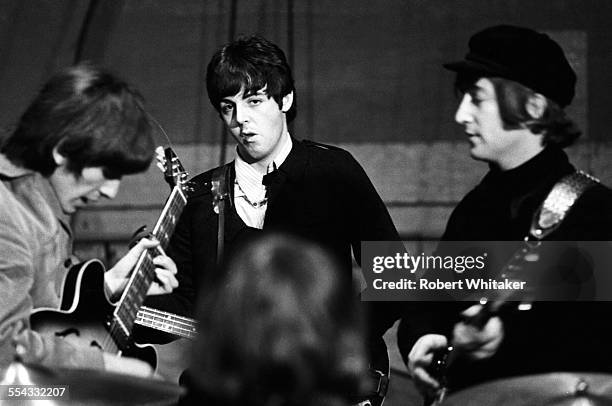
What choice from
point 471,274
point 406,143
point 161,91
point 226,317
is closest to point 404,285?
point 471,274

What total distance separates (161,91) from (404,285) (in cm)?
141

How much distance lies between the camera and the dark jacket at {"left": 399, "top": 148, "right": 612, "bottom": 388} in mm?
2719

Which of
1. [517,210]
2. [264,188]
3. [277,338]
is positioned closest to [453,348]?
[517,210]

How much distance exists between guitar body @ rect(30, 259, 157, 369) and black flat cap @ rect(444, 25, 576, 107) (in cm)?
106

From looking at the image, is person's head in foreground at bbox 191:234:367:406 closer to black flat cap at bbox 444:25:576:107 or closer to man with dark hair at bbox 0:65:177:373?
man with dark hair at bbox 0:65:177:373

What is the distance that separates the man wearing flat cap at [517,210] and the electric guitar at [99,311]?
0.70 m

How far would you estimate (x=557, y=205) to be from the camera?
2725mm

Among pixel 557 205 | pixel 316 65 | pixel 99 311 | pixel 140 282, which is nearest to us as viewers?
pixel 557 205

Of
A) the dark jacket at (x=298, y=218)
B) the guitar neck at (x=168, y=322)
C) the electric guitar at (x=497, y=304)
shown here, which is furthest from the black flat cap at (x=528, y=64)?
the guitar neck at (x=168, y=322)

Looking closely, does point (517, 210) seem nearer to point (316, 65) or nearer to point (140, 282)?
point (140, 282)

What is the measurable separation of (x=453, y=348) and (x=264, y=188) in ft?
2.79

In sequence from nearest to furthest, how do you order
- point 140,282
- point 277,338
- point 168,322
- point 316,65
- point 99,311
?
point 277,338, point 99,311, point 140,282, point 168,322, point 316,65

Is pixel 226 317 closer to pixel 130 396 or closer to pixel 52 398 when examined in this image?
pixel 130 396

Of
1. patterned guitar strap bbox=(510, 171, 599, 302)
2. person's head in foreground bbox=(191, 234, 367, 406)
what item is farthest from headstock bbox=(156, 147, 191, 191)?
person's head in foreground bbox=(191, 234, 367, 406)
